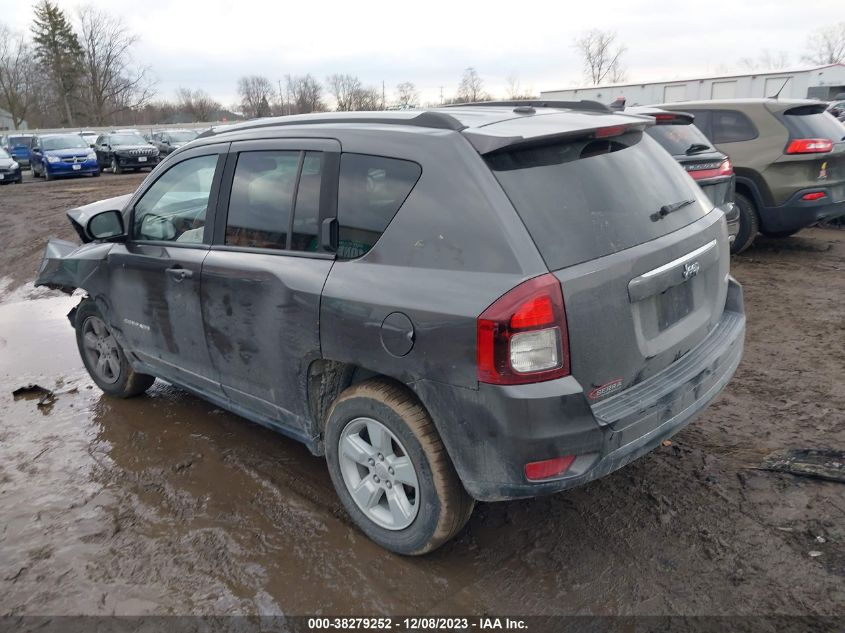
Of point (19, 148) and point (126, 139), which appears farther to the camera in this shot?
point (19, 148)

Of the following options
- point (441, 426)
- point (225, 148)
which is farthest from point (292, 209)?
point (441, 426)

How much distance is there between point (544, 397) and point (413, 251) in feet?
2.63

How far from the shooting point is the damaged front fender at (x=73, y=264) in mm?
4484

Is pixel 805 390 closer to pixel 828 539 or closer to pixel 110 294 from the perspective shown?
pixel 828 539

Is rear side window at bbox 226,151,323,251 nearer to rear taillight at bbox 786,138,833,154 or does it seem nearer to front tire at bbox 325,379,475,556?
front tire at bbox 325,379,475,556

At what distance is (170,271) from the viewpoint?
3.80m

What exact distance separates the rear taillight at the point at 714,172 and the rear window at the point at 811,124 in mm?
1147

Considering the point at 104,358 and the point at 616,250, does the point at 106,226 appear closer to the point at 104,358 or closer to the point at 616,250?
the point at 104,358

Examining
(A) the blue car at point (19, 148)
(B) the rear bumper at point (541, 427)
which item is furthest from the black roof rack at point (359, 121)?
(A) the blue car at point (19, 148)

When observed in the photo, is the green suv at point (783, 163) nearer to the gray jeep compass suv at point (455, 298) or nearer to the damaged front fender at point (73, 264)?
the gray jeep compass suv at point (455, 298)

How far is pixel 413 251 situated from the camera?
265 centimetres

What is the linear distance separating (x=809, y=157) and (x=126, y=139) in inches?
1040

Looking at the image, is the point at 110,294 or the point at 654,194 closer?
the point at 654,194

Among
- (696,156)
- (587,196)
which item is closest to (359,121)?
(587,196)
